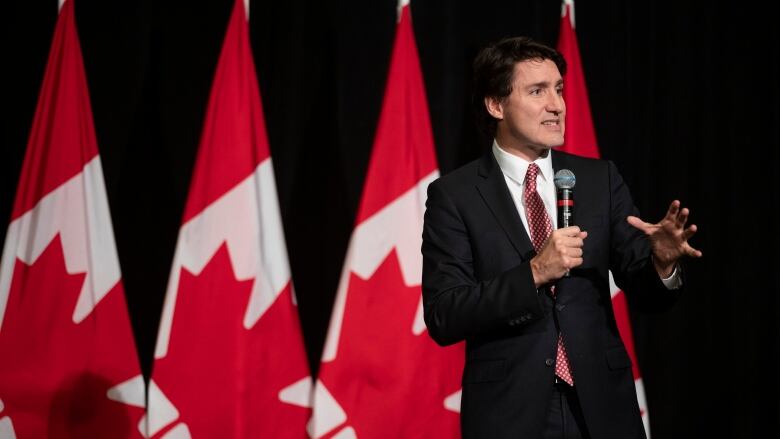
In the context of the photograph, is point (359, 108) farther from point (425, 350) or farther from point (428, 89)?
point (425, 350)

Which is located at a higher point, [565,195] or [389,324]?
[565,195]

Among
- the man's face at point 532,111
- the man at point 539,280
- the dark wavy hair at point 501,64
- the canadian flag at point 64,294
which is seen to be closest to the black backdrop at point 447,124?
the canadian flag at point 64,294

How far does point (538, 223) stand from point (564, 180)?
0.12 meters

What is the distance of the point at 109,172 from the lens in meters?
3.46

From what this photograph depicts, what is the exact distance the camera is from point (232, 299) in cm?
320

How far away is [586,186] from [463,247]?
1.08ft

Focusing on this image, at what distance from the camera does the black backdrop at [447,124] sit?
3486 millimetres

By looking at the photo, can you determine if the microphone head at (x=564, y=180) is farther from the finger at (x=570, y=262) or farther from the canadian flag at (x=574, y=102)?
the canadian flag at (x=574, y=102)

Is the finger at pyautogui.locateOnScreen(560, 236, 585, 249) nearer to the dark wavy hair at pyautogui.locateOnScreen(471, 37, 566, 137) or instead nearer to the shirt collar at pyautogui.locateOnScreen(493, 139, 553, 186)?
the shirt collar at pyautogui.locateOnScreen(493, 139, 553, 186)

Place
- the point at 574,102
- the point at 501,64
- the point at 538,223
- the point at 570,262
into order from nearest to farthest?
the point at 570,262
the point at 538,223
the point at 501,64
the point at 574,102

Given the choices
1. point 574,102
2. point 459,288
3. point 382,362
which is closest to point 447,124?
point 574,102

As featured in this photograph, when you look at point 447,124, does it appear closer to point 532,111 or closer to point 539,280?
point 532,111

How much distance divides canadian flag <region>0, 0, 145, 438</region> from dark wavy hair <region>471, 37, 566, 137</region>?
1749mm

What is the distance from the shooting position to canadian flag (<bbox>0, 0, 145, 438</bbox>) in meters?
3.02
